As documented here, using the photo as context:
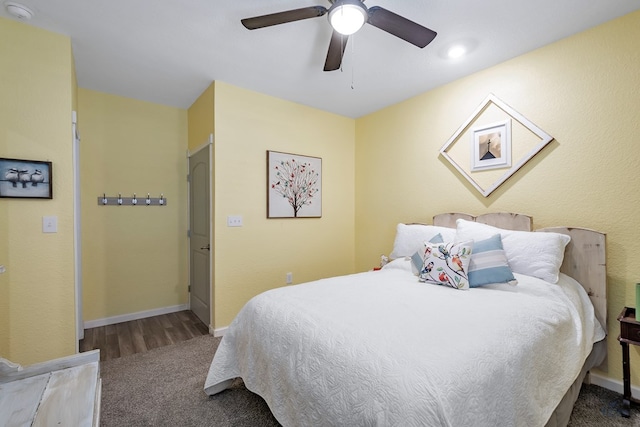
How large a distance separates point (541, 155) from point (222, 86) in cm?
287

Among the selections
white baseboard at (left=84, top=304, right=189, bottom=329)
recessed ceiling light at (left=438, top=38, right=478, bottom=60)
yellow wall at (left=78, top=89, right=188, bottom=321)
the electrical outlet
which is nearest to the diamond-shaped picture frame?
recessed ceiling light at (left=438, top=38, right=478, bottom=60)

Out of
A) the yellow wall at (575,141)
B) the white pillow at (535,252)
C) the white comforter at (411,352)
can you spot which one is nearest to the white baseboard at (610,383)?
the yellow wall at (575,141)

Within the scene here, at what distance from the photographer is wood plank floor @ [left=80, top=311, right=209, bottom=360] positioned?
2529 mm

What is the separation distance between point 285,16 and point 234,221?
189cm

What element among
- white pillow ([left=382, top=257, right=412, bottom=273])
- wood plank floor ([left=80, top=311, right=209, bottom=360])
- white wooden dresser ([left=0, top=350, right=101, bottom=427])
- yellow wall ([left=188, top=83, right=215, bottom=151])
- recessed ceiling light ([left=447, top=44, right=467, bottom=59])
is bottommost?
wood plank floor ([left=80, top=311, right=209, bottom=360])

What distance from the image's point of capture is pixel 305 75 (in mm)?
2658

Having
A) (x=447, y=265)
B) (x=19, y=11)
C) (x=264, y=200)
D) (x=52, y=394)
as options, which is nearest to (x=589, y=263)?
(x=447, y=265)

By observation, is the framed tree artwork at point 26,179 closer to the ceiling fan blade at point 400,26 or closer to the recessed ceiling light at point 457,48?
the ceiling fan blade at point 400,26

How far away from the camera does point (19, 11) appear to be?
179cm

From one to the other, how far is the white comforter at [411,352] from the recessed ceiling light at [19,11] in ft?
7.69

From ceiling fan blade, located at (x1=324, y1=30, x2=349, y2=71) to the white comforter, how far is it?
1.56 metres

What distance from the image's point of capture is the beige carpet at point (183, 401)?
1631 mm

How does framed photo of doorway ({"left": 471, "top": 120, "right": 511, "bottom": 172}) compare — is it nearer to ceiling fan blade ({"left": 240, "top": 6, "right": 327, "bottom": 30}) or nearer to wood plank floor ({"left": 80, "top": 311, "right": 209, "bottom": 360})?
ceiling fan blade ({"left": 240, "top": 6, "right": 327, "bottom": 30})

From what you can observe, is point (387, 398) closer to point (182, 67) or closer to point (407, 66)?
point (407, 66)
